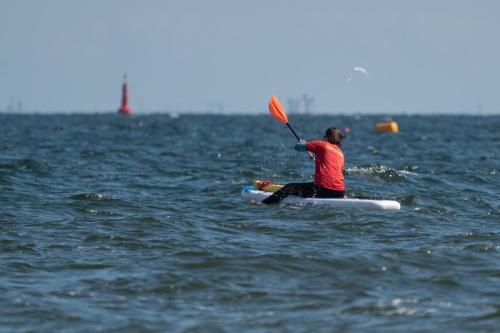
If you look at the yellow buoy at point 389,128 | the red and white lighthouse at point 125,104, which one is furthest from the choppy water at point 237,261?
the red and white lighthouse at point 125,104

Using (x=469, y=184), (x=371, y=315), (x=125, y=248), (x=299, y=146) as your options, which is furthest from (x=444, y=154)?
(x=371, y=315)

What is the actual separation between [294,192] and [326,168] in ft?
2.65

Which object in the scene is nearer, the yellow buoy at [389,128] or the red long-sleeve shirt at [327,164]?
the red long-sleeve shirt at [327,164]

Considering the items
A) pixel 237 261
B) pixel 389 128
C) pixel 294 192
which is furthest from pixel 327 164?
pixel 389 128

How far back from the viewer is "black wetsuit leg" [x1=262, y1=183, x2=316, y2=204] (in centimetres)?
1552

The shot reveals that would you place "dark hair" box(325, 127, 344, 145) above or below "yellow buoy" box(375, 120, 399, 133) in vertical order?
above

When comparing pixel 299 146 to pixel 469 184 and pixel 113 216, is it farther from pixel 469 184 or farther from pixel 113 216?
pixel 469 184

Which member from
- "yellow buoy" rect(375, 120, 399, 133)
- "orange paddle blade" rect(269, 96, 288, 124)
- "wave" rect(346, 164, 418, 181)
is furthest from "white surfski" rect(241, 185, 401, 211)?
"yellow buoy" rect(375, 120, 399, 133)

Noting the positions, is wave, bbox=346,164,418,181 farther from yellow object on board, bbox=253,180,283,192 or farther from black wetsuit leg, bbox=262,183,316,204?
black wetsuit leg, bbox=262,183,316,204

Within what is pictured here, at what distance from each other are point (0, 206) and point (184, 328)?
809 centimetres

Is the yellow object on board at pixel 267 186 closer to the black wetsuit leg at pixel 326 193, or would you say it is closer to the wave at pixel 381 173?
the black wetsuit leg at pixel 326 193

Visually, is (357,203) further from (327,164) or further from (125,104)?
(125,104)

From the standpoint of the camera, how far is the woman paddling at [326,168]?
15.1 m

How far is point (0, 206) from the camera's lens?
15.5m
